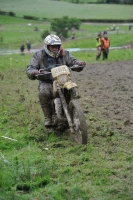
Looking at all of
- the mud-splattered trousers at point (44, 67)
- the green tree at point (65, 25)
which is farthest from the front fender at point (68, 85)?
the green tree at point (65, 25)

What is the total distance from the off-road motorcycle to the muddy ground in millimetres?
1088

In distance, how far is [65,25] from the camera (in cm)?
4925

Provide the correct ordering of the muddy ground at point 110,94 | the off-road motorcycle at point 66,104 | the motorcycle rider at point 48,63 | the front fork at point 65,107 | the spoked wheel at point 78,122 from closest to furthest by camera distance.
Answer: the spoked wheel at point 78,122 → the off-road motorcycle at point 66,104 → the front fork at point 65,107 → the motorcycle rider at point 48,63 → the muddy ground at point 110,94

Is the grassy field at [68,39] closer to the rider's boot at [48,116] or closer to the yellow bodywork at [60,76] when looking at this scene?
the rider's boot at [48,116]

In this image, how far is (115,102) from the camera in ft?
41.7

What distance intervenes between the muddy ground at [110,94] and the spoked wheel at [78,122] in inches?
40.8

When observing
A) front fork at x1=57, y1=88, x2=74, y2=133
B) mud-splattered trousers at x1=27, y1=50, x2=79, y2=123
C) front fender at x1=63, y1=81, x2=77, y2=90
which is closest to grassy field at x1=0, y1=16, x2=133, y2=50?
mud-splattered trousers at x1=27, y1=50, x2=79, y2=123

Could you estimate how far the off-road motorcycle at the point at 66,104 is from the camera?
27.1 feet

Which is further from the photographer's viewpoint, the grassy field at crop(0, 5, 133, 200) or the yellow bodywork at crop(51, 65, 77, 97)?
the yellow bodywork at crop(51, 65, 77, 97)

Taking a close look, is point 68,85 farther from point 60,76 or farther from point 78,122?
point 78,122

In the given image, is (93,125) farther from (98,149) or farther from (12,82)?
(12,82)

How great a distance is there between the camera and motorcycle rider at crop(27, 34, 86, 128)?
9.05 meters

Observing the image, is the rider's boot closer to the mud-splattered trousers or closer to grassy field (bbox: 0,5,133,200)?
the mud-splattered trousers

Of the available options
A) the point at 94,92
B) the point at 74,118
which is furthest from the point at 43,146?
the point at 94,92
